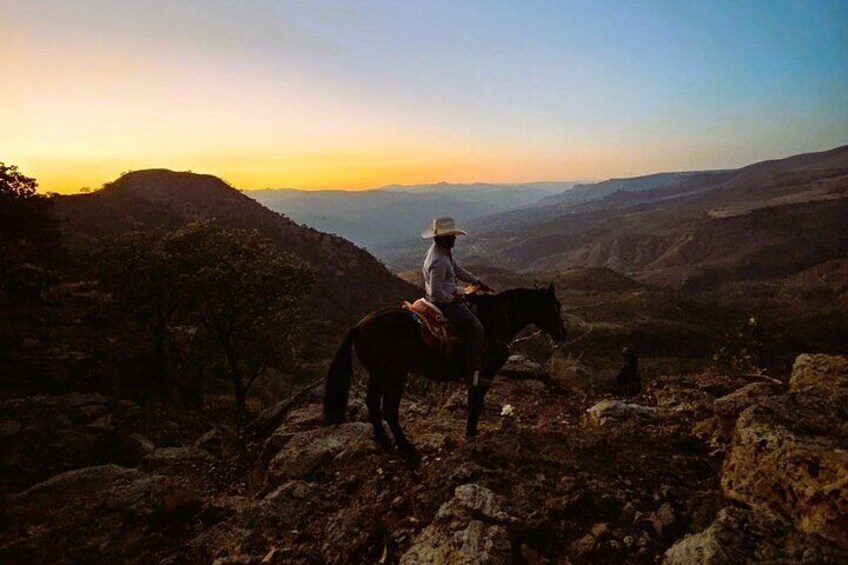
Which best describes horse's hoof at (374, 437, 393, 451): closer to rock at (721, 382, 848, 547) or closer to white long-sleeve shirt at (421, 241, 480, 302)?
white long-sleeve shirt at (421, 241, 480, 302)

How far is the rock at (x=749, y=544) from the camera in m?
4.69

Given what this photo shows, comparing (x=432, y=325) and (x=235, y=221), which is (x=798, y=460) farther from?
(x=235, y=221)

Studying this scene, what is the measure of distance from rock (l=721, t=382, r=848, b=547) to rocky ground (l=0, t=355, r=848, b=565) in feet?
0.06

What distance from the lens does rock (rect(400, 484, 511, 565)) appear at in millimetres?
5598

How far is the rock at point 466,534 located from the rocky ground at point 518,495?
0.02m

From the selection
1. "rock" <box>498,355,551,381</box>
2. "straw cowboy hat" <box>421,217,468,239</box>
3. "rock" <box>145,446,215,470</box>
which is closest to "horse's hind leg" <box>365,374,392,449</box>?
"straw cowboy hat" <box>421,217,468,239</box>

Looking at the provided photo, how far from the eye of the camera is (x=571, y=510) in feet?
20.5

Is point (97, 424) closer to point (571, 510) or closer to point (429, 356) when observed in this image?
point (429, 356)

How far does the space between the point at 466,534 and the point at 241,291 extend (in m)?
17.7

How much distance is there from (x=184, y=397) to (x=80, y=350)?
5.21 metres

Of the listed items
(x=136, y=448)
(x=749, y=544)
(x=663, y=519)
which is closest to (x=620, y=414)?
(x=663, y=519)

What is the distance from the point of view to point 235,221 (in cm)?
8900

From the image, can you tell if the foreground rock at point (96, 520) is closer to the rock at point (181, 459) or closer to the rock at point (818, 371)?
the rock at point (181, 459)

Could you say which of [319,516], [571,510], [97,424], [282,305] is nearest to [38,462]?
[97,424]
